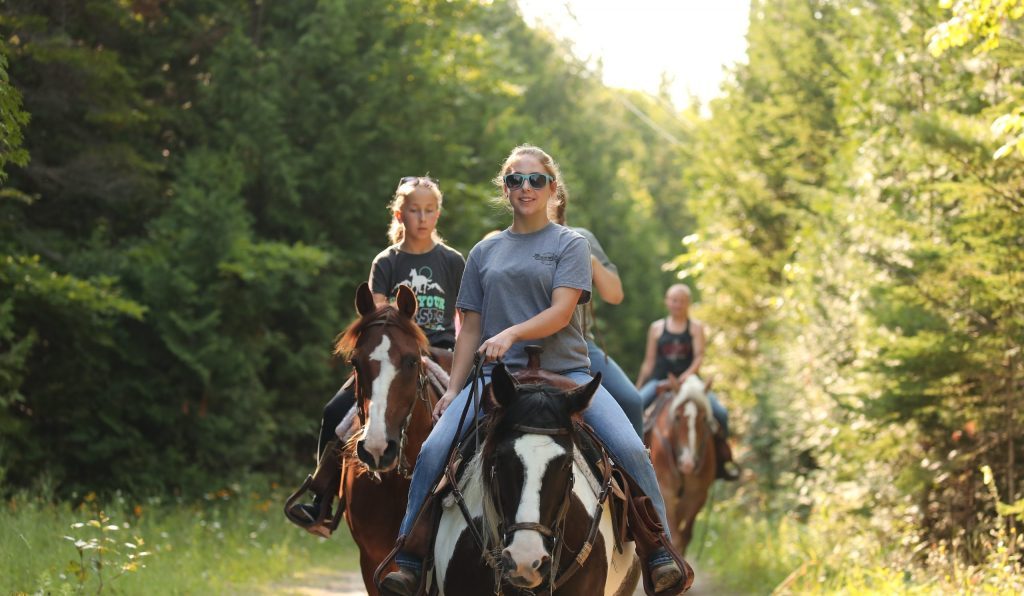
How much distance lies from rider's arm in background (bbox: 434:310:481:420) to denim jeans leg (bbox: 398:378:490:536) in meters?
0.21

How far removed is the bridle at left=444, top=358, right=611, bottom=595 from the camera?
541 centimetres

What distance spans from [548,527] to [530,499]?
0.15 metres

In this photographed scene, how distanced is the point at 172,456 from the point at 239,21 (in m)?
7.62

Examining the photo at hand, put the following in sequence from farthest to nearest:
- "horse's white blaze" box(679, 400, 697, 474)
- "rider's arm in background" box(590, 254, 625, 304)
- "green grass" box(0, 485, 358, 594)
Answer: "horse's white blaze" box(679, 400, 697, 474) < "green grass" box(0, 485, 358, 594) < "rider's arm in background" box(590, 254, 625, 304)

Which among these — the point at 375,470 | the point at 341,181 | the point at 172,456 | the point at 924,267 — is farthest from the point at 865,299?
the point at 341,181

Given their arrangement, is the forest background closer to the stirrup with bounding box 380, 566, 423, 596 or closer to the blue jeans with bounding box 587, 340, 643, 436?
the blue jeans with bounding box 587, 340, 643, 436

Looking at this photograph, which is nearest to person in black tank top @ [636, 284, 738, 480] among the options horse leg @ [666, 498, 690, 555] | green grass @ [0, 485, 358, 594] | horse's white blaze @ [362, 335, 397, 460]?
horse leg @ [666, 498, 690, 555]

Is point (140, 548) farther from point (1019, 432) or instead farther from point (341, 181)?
point (341, 181)

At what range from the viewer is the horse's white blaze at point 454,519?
589cm

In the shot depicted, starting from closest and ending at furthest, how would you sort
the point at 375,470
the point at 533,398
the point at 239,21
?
the point at 533,398
the point at 375,470
the point at 239,21

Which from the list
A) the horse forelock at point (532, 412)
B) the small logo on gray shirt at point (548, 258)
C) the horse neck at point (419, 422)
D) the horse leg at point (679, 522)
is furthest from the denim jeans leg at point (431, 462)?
the horse leg at point (679, 522)

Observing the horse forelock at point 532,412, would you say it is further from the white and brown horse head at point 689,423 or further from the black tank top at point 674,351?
the black tank top at point 674,351

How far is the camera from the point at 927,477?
1170 cm

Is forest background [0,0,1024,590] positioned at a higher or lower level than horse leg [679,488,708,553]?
higher
